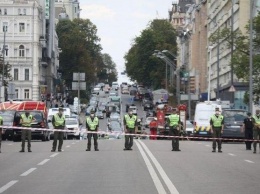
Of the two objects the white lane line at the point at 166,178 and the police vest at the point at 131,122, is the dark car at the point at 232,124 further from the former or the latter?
the white lane line at the point at 166,178

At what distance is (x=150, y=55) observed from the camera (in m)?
156

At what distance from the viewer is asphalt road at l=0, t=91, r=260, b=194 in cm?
1886

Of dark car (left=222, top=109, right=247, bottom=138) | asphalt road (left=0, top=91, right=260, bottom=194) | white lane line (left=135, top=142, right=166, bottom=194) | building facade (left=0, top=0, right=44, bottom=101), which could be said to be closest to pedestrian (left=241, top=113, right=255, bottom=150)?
asphalt road (left=0, top=91, right=260, bottom=194)

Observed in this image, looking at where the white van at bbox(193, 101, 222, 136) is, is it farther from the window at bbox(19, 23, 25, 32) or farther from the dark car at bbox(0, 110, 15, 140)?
the window at bbox(19, 23, 25, 32)

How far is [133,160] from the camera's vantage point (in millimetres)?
29438

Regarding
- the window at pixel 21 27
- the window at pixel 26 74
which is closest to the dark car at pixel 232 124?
the window at pixel 26 74

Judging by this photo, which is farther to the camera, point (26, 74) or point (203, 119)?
point (26, 74)

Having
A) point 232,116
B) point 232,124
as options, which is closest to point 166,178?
point 232,124

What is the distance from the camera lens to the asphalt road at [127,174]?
61.9ft

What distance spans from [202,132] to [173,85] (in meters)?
73.3

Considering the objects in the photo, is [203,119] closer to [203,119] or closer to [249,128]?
[203,119]

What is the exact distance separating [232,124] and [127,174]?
28.7 m

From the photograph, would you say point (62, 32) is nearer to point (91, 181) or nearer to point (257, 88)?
point (257, 88)

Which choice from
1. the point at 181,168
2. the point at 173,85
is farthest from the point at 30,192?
the point at 173,85
